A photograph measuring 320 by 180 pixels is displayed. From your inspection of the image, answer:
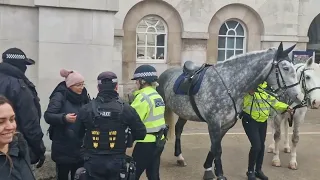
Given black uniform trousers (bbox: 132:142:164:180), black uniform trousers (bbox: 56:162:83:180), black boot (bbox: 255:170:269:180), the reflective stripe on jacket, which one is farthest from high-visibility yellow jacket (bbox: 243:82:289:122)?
black uniform trousers (bbox: 56:162:83:180)

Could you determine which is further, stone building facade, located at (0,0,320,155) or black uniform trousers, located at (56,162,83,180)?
stone building facade, located at (0,0,320,155)

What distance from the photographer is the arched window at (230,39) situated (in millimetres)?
15891

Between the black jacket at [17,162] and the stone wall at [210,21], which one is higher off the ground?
the stone wall at [210,21]

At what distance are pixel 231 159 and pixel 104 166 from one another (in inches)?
173

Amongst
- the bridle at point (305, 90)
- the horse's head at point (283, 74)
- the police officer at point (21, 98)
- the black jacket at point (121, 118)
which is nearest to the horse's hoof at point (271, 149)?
the bridle at point (305, 90)

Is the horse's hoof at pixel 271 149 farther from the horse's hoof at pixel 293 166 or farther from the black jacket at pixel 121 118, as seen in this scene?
the black jacket at pixel 121 118

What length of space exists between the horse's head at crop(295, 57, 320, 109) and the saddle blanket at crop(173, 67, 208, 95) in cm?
177

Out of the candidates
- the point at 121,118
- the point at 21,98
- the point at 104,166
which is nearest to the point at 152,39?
the point at 21,98

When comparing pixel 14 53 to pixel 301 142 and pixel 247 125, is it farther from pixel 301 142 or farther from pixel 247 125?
pixel 301 142

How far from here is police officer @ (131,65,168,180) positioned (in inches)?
184

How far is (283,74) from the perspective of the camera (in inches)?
233

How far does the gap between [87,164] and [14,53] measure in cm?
138

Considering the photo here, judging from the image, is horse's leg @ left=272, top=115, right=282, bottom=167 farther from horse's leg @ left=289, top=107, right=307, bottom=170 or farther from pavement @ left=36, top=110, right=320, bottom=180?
horse's leg @ left=289, top=107, right=307, bottom=170

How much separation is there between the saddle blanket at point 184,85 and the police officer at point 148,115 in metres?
1.59
